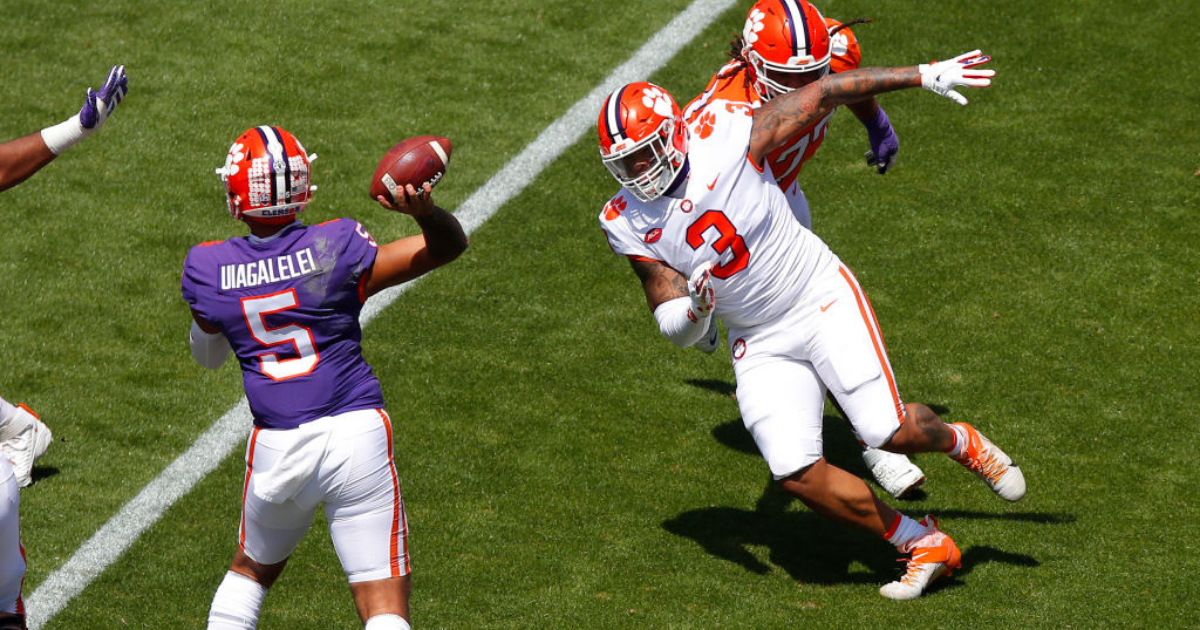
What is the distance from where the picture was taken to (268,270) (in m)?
4.52

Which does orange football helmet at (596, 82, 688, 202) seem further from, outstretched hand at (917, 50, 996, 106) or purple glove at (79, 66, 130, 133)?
purple glove at (79, 66, 130, 133)

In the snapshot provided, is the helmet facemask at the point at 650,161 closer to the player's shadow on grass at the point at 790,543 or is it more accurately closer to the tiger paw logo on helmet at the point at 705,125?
the tiger paw logo on helmet at the point at 705,125

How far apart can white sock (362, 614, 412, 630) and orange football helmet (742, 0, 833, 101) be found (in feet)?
10.1

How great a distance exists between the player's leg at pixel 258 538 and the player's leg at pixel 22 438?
212 centimetres

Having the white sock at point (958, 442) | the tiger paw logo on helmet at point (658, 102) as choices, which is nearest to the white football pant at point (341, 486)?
the tiger paw logo on helmet at point (658, 102)

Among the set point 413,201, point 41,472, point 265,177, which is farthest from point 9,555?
point 41,472

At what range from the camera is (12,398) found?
7051 millimetres

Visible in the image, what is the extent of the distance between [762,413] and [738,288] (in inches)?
20.9

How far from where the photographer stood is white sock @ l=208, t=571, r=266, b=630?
4.71 m

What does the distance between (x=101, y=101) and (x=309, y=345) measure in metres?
1.55

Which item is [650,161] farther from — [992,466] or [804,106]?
[992,466]

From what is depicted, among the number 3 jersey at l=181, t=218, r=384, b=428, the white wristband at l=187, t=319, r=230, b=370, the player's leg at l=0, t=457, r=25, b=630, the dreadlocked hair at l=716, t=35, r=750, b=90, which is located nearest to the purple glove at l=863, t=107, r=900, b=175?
the dreadlocked hair at l=716, t=35, r=750, b=90

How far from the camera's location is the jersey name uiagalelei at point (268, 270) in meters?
4.50

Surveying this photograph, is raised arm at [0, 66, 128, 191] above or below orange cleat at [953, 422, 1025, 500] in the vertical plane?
above
